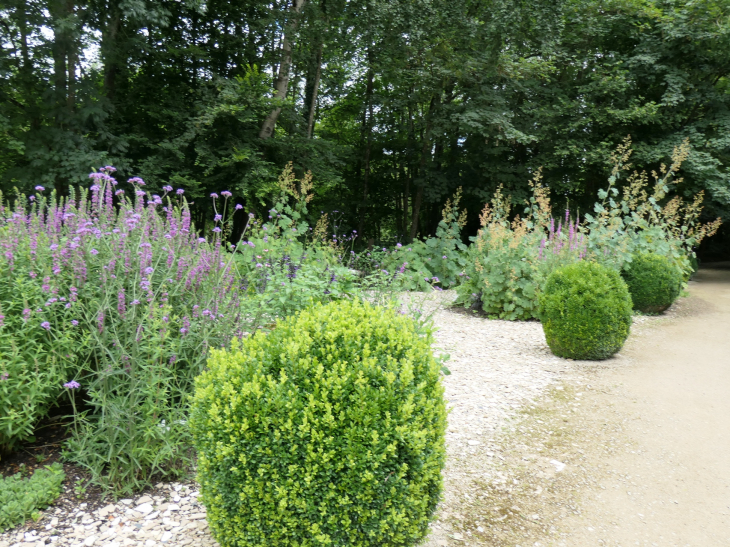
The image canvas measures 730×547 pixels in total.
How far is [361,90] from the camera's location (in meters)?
A: 16.0

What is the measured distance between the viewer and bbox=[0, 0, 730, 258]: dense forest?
28.8 ft

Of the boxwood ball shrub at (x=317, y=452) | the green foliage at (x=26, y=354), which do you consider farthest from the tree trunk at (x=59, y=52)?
the boxwood ball shrub at (x=317, y=452)

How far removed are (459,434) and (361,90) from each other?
14671 millimetres

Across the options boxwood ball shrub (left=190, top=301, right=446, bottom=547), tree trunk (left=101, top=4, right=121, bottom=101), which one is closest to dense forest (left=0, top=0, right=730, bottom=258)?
tree trunk (left=101, top=4, right=121, bottom=101)

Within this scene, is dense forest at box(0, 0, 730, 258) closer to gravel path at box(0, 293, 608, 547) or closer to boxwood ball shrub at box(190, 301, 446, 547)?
gravel path at box(0, 293, 608, 547)

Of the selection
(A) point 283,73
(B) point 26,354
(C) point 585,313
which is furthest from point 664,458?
(A) point 283,73

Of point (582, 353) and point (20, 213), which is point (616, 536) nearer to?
point (582, 353)

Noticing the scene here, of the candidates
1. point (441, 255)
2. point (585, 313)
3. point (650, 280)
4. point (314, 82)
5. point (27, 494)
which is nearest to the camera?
point (27, 494)

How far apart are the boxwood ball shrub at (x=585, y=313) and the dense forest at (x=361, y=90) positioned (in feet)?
22.6

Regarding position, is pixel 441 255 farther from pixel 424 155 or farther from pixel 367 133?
pixel 367 133

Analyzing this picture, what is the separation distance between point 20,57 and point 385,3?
727cm

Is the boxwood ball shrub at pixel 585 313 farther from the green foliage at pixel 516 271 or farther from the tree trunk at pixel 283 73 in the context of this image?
the tree trunk at pixel 283 73

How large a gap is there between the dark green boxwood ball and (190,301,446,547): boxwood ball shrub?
22.7 ft

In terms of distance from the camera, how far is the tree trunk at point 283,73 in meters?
10.4
